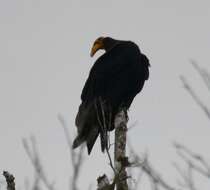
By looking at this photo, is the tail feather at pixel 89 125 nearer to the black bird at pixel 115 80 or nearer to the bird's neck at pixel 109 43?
the black bird at pixel 115 80

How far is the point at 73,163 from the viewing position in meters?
3.52

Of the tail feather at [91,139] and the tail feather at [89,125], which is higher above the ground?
the tail feather at [89,125]

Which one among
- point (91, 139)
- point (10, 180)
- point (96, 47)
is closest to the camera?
point (10, 180)

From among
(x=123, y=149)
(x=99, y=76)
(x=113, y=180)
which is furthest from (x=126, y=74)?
(x=113, y=180)

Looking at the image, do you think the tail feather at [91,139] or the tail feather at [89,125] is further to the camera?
the tail feather at [91,139]

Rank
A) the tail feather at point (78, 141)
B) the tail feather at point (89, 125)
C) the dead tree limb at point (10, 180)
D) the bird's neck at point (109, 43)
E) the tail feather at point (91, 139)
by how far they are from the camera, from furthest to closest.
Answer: the bird's neck at point (109, 43) → the tail feather at point (91, 139) → the tail feather at point (89, 125) → the tail feather at point (78, 141) → the dead tree limb at point (10, 180)

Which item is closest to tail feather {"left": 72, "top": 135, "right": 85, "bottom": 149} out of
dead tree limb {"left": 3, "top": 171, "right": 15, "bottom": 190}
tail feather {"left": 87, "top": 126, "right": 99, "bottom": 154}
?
tail feather {"left": 87, "top": 126, "right": 99, "bottom": 154}

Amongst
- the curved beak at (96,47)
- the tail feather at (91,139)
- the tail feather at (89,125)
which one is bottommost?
the tail feather at (91,139)

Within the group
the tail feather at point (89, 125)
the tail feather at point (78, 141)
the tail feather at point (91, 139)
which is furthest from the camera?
the tail feather at point (91, 139)

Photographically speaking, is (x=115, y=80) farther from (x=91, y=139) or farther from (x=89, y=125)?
(x=91, y=139)

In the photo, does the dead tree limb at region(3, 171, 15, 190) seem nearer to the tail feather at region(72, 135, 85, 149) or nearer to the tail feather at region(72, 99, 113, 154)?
the tail feather at region(72, 135, 85, 149)

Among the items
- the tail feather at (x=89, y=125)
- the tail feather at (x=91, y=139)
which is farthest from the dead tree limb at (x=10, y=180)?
the tail feather at (x=91, y=139)

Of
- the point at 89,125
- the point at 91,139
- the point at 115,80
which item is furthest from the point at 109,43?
the point at 91,139

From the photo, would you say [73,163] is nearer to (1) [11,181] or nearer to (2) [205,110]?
(1) [11,181]
